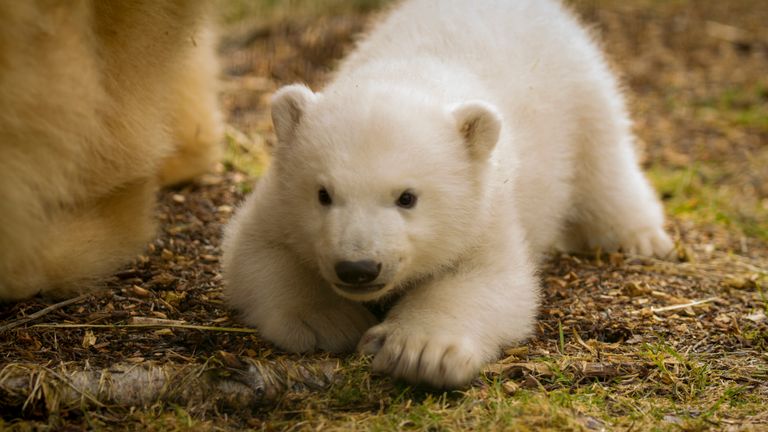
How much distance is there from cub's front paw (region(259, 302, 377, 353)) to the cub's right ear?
68cm

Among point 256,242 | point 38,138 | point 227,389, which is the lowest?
point 227,389

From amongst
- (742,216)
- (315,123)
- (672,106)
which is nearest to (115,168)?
(315,123)

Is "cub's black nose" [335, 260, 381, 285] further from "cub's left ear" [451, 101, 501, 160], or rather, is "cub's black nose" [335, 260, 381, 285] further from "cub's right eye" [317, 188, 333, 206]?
"cub's left ear" [451, 101, 501, 160]

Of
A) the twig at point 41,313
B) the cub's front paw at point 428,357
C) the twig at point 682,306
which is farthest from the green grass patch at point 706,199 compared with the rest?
the twig at point 41,313

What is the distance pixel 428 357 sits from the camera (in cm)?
319

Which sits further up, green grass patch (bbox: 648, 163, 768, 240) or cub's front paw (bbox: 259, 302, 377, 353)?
green grass patch (bbox: 648, 163, 768, 240)

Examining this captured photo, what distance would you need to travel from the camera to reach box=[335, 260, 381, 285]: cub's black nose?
10.2ft

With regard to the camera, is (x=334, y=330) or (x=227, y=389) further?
(x=334, y=330)

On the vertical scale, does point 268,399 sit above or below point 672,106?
below

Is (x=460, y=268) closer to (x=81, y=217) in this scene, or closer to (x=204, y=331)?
(x=204, y=331)

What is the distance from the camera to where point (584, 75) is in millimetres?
4719

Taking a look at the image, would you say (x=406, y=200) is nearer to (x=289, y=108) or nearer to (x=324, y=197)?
(x=324, y=197)

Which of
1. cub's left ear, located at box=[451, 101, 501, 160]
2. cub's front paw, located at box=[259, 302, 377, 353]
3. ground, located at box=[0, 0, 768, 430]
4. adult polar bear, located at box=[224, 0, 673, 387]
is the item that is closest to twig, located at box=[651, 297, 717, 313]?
ground, located at box=[0, 0, 768, 430]

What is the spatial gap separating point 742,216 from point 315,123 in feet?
11.0
